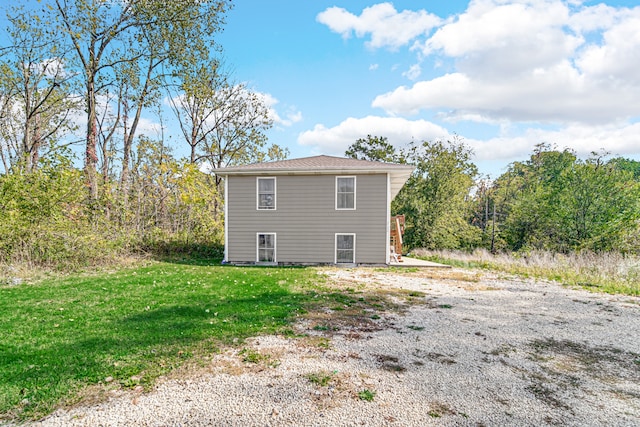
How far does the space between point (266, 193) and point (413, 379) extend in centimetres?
949

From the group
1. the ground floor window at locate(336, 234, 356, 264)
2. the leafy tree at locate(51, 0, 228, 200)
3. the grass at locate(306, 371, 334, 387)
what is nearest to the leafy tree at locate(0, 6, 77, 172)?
the leafy tree at locate(51, 0, 228, 200)

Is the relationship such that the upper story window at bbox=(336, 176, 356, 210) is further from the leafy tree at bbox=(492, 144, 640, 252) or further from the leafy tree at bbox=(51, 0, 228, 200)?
the leafy tree at bbox=(492, 144, 640, 252)

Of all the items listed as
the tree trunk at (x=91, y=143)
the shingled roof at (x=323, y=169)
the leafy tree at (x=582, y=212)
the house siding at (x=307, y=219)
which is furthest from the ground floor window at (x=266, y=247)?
the leafy tree at (x=582, y=212)

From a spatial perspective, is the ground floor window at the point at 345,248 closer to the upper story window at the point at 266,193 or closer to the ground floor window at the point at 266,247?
the ground floor window at the point at 266,247

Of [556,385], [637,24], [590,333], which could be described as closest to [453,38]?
[637,24]

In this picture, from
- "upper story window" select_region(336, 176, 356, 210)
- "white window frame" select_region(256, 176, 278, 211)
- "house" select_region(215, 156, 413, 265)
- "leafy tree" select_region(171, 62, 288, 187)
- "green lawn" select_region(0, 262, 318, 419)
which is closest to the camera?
"green lawn" select_region(0, 262, 318, 419)

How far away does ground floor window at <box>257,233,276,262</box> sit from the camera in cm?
1175

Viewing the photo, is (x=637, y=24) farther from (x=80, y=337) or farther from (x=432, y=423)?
(x=80, y=337)

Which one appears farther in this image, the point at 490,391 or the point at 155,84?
the point at 155,84

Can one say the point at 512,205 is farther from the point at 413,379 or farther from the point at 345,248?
the point at 413,379

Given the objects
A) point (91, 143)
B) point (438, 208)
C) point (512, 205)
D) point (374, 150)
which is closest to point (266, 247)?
point (91, 143)

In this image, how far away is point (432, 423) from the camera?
2.35m

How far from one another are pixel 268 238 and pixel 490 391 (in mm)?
9626

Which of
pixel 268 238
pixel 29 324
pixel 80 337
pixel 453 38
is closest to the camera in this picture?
pixel 80 337
